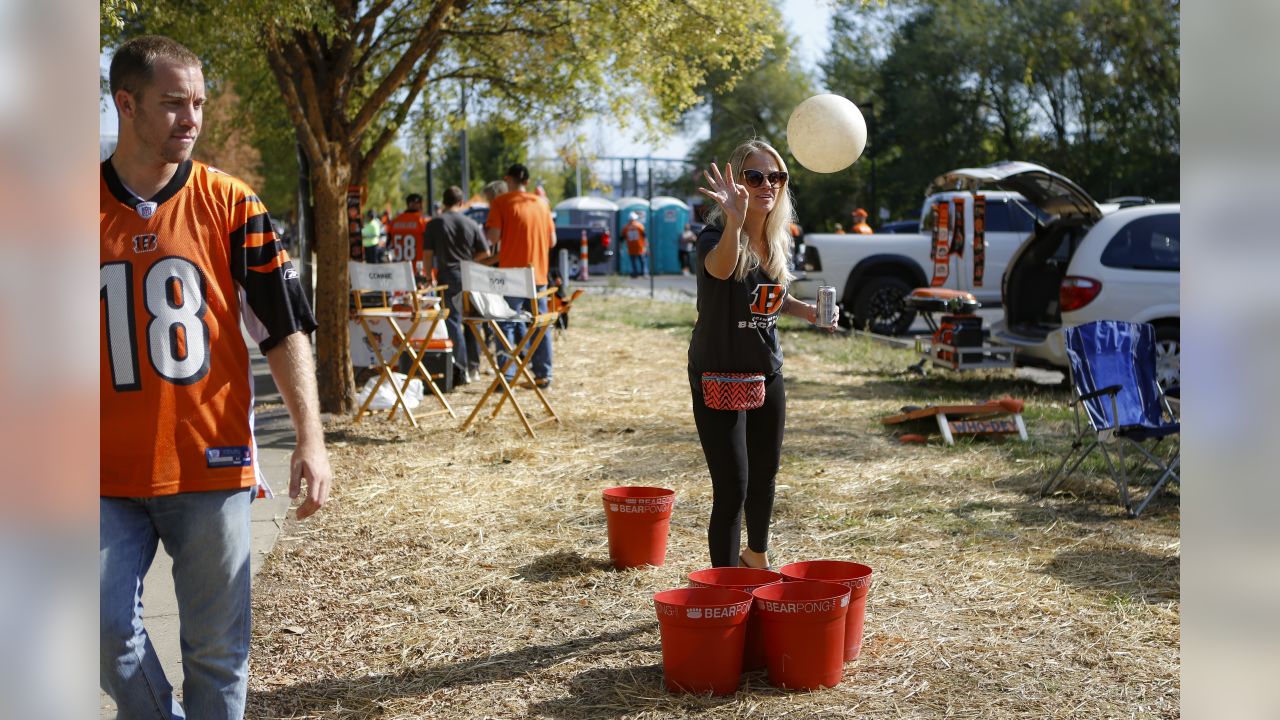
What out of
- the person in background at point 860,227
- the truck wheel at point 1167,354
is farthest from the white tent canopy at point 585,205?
the truck wheel at point 1167,354

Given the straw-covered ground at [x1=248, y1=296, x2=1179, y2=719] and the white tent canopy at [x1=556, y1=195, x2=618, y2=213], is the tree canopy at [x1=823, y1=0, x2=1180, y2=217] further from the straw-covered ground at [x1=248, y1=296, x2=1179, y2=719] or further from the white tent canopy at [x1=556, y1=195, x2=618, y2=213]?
the straw-covered ground at [x1=248, y1=296, x2=1179, y2=719]

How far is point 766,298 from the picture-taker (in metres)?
4.51

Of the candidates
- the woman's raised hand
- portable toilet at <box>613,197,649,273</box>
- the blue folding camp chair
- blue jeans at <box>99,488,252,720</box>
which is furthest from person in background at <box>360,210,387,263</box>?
blue jeans at <box>99,488,252,720</box>

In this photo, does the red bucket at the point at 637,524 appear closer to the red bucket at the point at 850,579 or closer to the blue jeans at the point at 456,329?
the red bucket at the point at 850,579

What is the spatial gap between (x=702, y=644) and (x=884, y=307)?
1311cm

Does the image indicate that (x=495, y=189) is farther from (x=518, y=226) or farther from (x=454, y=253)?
(x=518, y=226)

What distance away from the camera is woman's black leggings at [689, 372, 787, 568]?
14.8 ft

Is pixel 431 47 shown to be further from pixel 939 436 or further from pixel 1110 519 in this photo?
pixel 1110 519

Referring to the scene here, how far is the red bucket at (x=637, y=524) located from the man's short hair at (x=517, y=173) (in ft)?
19.6

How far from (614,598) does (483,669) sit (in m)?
0.95

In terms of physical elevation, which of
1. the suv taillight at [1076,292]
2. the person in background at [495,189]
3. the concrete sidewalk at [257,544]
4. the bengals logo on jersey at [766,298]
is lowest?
the concrete sidewalk at [257,544]

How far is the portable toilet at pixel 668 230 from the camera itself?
38438 mm
